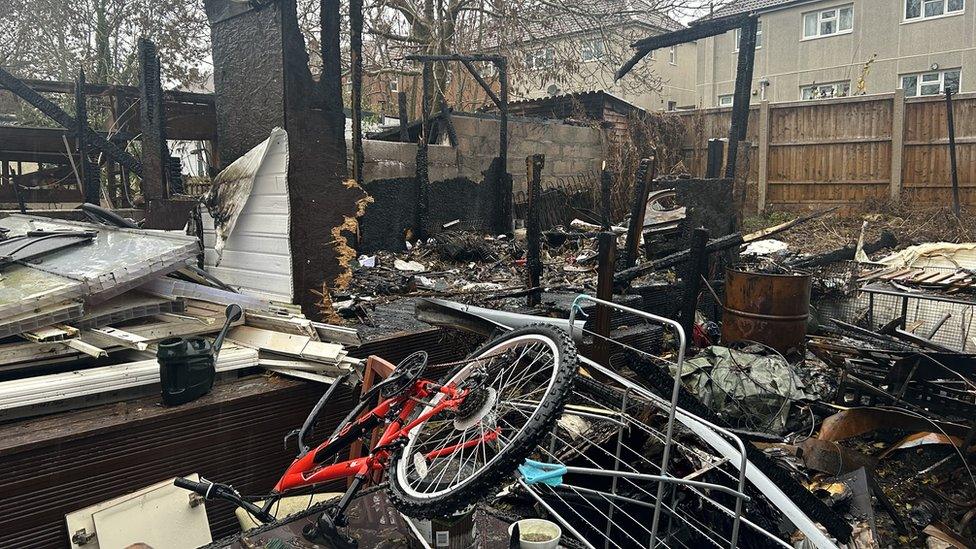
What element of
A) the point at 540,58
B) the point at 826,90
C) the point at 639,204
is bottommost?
the point at 639,204

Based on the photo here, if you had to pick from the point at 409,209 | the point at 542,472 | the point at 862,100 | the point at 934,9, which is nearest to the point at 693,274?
the point at 542,472

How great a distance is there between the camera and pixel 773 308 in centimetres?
607

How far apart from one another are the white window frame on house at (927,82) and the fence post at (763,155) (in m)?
8.80

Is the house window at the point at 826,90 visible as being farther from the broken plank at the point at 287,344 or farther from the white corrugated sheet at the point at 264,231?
the broken plank at the point at 287,344

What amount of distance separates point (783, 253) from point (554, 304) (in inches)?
226

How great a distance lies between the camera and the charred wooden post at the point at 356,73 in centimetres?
758

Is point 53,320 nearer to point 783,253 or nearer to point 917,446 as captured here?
point 917,446

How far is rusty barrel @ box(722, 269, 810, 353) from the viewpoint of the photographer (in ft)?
19.9

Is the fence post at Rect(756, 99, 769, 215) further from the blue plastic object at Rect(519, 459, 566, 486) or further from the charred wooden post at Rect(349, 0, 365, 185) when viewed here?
the blue plastic object at Rect(519, 459, 566, 486)

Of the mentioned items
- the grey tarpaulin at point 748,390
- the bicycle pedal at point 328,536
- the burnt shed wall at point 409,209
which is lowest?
the grey tarpaulin at point 748,390

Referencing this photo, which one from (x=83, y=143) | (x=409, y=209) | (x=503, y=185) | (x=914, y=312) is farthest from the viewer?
(x=503, y=185)

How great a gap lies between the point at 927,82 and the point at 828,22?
12.8ft

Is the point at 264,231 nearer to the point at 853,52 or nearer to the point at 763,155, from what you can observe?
the point at 763,155

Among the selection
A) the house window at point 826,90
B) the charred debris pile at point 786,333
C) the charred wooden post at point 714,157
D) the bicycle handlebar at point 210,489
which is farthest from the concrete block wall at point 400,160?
the house window at point 826,90
